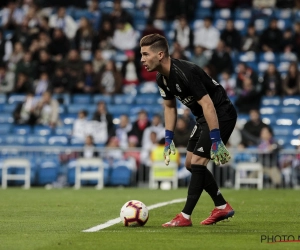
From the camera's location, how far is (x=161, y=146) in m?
20.1

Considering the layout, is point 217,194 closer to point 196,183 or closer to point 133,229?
point 196,183

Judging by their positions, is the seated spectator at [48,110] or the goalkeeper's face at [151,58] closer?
the goalkeeper's face at [151,58]

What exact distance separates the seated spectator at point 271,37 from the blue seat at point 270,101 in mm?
1832

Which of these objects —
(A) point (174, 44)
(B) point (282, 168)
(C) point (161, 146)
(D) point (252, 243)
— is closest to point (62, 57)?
(A) point (174, 44)

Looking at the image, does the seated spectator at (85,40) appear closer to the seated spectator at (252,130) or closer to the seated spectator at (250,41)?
the seated spectator at (250,41)

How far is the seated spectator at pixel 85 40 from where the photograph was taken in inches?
987

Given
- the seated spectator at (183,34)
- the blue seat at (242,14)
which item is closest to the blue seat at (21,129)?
the seated spectator at (183,34)

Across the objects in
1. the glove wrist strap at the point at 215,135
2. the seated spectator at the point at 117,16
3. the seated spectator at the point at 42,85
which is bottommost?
the glove wrist strap at the point at 215,135

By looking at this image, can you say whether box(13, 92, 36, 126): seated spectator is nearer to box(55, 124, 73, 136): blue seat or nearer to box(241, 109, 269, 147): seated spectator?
box(55, 124, 73, 136): blue seat

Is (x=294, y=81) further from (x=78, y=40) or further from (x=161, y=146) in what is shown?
(x=78, y=40)

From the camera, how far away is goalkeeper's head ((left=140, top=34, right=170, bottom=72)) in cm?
916

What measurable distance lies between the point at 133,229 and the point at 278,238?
5.74 feet

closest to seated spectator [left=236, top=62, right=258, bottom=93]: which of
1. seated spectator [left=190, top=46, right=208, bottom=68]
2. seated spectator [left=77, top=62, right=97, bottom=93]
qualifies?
seated spectator [left=190, top=46, right=208, bottom=68]

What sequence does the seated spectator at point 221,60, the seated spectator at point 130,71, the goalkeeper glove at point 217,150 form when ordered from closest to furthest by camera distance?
the goalkeeper glove at point 217,150 < the seated spectator at point 221,60 < the seated spectator at point 130,71
